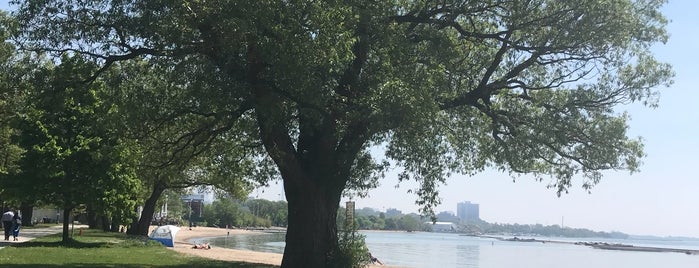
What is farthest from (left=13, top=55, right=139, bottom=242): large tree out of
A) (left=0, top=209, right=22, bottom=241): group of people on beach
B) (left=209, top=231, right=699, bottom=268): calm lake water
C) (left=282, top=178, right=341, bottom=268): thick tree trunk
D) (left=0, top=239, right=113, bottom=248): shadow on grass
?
(left=209, top=231, right=699, bottom=268): calm lake water

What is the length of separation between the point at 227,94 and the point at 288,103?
1435mm

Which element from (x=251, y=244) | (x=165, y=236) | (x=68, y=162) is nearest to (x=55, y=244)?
(x=68, y=162)

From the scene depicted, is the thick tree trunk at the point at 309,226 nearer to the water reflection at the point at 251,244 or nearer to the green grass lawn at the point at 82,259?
the green grass lawn at the point at 82,259

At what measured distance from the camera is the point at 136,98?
16.2 meters

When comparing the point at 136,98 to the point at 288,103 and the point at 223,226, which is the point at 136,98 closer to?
the point at 288,103

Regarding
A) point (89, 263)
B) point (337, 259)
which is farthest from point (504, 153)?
point (89, 263)

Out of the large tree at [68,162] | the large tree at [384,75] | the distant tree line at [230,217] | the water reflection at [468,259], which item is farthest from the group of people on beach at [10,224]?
the distant tree line at [230,217]

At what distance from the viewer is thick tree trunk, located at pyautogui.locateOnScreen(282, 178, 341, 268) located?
17.8 meters

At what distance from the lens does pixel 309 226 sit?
17922 mm

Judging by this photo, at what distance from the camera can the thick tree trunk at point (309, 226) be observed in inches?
701

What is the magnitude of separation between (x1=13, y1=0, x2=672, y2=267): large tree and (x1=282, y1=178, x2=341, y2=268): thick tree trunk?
0.03 m

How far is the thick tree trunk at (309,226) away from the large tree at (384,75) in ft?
0.11

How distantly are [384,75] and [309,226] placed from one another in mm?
5069

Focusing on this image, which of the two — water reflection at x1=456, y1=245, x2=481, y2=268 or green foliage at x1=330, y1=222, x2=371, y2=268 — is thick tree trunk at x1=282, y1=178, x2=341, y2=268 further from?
water reflection at x1=456, y1=245, x2=481, y2=268
